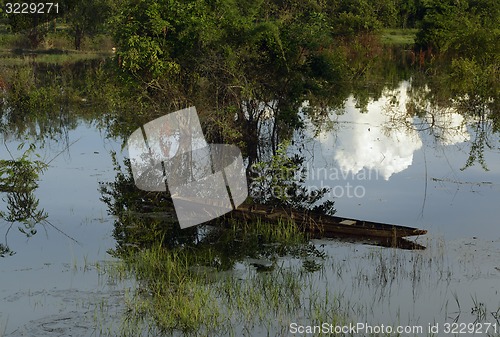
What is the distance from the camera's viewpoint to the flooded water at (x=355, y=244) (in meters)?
9.83

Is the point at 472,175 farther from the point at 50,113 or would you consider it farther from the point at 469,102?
the point at 50,113

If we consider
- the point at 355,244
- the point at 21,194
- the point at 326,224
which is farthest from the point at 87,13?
the point at 355,244

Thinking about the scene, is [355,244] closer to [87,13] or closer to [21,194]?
[21,194]

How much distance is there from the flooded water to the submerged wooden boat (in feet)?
0.99

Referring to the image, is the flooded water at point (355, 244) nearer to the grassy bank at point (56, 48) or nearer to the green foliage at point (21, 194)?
the green foliage at point (21, 194)

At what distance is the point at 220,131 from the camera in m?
18.7

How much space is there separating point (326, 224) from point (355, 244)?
2.43ft

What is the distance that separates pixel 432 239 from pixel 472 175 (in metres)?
5.63

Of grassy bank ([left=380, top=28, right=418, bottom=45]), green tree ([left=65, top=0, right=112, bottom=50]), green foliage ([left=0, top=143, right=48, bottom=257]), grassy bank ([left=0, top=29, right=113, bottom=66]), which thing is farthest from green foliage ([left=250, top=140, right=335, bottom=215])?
grassy bank ([left=380, top=28, right=418, bottom=45])

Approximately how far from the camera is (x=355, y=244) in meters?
12.8

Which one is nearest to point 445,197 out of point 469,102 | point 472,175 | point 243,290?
point 472,175

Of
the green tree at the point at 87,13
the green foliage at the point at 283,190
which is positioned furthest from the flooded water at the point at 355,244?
the green tree at the point at 87,13

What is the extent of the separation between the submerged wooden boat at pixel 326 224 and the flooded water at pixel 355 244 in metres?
0.30

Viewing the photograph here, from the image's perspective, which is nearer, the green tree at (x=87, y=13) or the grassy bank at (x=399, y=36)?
the green tree at (x=87, y=13)
